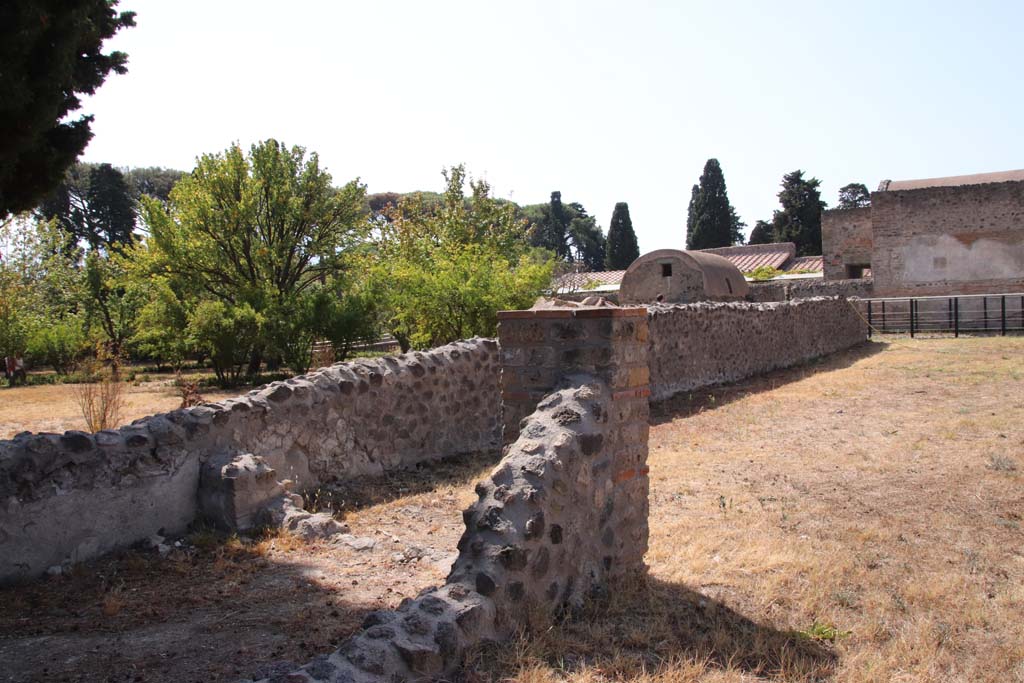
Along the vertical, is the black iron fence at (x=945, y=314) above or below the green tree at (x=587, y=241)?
below

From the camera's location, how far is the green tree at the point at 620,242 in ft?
179

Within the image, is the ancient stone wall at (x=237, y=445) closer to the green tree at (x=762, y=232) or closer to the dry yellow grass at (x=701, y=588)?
the dry yellow grass at (x=701, y=588)

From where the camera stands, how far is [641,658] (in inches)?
142

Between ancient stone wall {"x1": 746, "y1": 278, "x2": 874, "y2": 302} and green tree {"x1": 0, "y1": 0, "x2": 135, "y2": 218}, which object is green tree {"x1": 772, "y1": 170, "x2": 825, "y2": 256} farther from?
green tree {"x1": 0, "y1": 0, "x2": 135, "y2": 218}

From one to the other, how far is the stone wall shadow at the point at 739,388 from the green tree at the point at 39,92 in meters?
8.01

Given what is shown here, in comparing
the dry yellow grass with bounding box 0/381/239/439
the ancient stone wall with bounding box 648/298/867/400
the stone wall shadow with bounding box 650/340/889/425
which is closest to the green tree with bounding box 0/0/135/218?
the dry yellow grass with bounding box 0/381/239/439

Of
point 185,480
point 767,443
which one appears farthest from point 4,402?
point 767,443

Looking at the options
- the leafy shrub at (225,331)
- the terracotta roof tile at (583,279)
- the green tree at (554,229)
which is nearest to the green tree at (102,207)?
the terracotta roof tile at (583,279)

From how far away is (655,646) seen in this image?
3785 millimetres

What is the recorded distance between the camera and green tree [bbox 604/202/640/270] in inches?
2144

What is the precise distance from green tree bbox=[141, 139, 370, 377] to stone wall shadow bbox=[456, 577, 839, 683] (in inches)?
622

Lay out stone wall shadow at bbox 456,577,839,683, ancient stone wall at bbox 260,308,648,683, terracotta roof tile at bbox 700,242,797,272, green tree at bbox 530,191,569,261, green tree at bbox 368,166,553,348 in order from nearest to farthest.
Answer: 1. ancient stone wall at bbox 260,308,648,683
2. stone wall shadow at bbox 456,577,839,683
3. green tree at bbox 368,166,553,348
4. terracotta roof tile at bbox 700,242,797,272
5. green tree at bbox 530,191,569,261

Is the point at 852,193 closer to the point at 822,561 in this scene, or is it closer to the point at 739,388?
the point at 739,388

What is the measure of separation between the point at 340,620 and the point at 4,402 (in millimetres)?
15987
